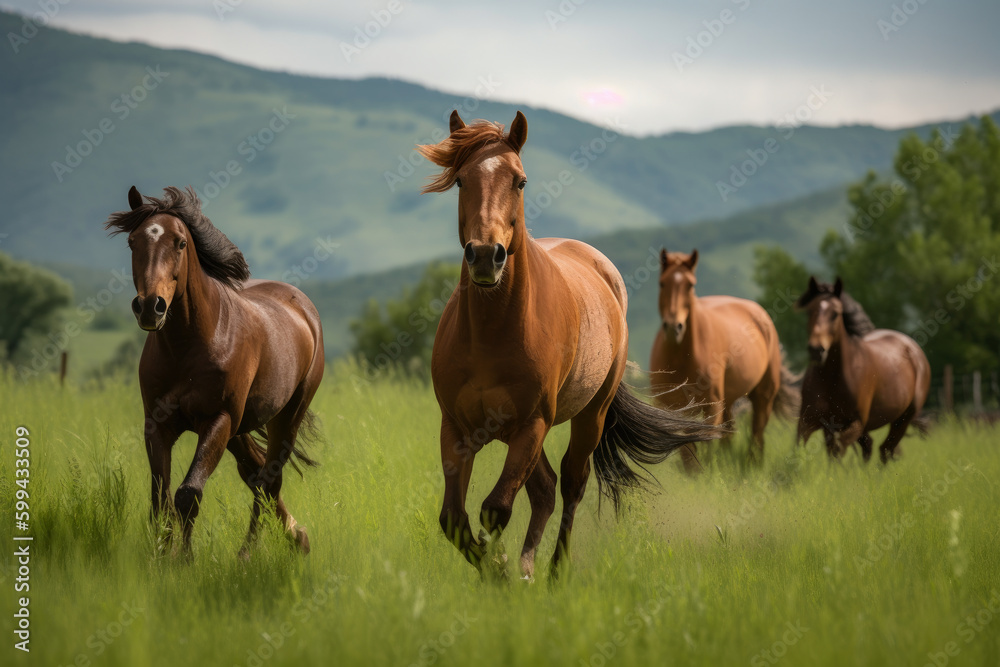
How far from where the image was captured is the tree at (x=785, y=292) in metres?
38.1

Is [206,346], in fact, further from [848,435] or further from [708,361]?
[848,435]

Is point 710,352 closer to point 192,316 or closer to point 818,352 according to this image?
point 818,352

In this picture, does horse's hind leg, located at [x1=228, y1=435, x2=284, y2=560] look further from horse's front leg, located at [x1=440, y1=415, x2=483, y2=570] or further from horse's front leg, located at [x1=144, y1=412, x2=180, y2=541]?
horse's front leg, located at [x1=440, y1=415, x2=483, y2=570]

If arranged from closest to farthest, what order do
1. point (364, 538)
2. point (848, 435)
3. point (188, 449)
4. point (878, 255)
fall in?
point (364, 538), point (188, 449), point (848, 435), point (878, 255)

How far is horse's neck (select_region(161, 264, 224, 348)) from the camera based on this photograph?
15.8 feet

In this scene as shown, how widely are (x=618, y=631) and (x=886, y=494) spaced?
14.9 ft

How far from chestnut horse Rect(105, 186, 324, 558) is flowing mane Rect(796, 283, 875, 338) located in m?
6.43

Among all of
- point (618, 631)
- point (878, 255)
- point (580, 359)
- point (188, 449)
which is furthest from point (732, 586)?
point (878, 255)

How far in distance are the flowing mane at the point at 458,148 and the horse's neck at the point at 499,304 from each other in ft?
1.60

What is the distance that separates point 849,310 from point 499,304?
7002mm

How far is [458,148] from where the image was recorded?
4168mm

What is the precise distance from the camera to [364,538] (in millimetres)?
5246
